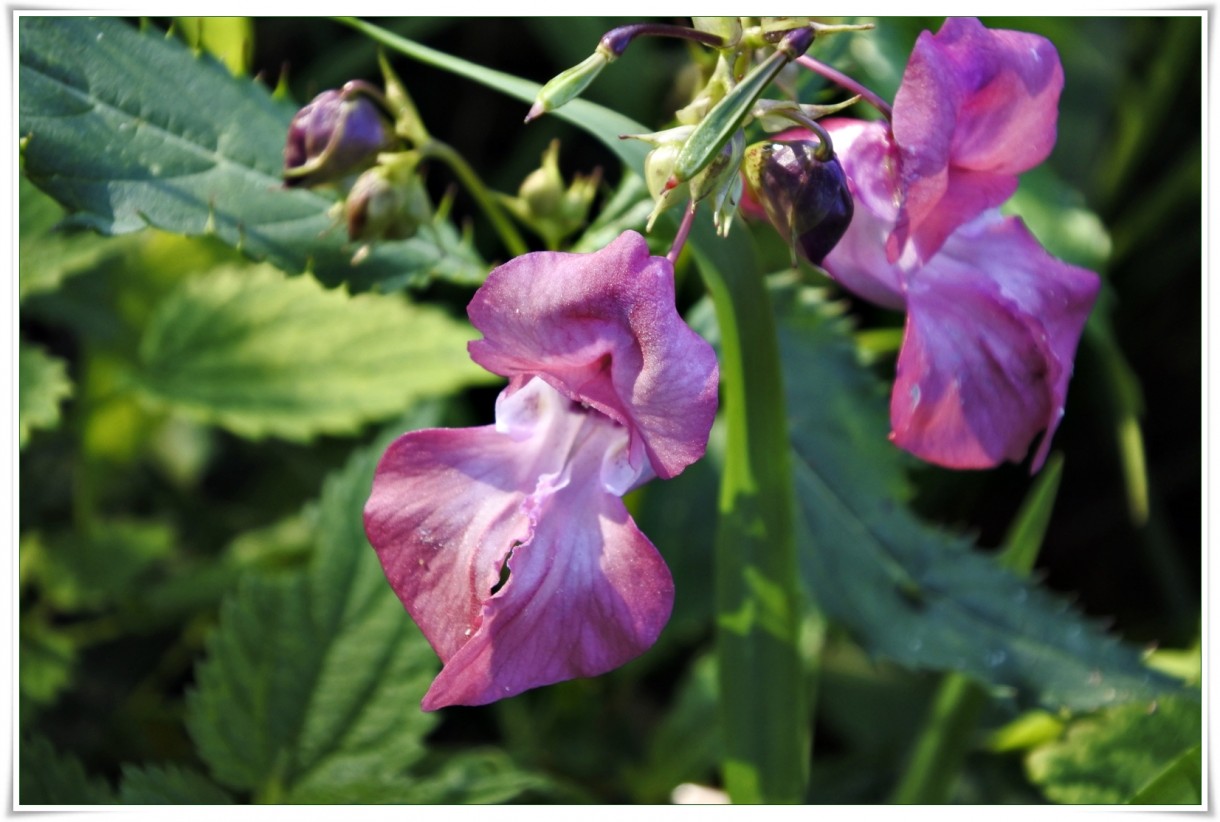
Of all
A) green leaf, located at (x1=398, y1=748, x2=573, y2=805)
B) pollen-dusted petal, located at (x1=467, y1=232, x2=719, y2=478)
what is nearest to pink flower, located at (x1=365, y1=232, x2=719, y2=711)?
pollen-dusted petal, located at (x1=467, y1=232, x2=719, y2=478)

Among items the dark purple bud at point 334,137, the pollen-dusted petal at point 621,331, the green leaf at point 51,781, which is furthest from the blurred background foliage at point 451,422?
the pollen-dusted petal at point 621,331

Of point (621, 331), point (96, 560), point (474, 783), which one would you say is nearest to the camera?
point (621, 331)

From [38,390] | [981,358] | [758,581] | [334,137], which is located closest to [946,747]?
[758,581]

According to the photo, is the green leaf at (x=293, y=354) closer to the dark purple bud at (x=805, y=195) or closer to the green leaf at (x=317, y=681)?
the green leaf at (x=317, y=681)

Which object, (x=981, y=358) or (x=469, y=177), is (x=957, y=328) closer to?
(x=981, y=358)

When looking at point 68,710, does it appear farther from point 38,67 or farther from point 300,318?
point 38,67
